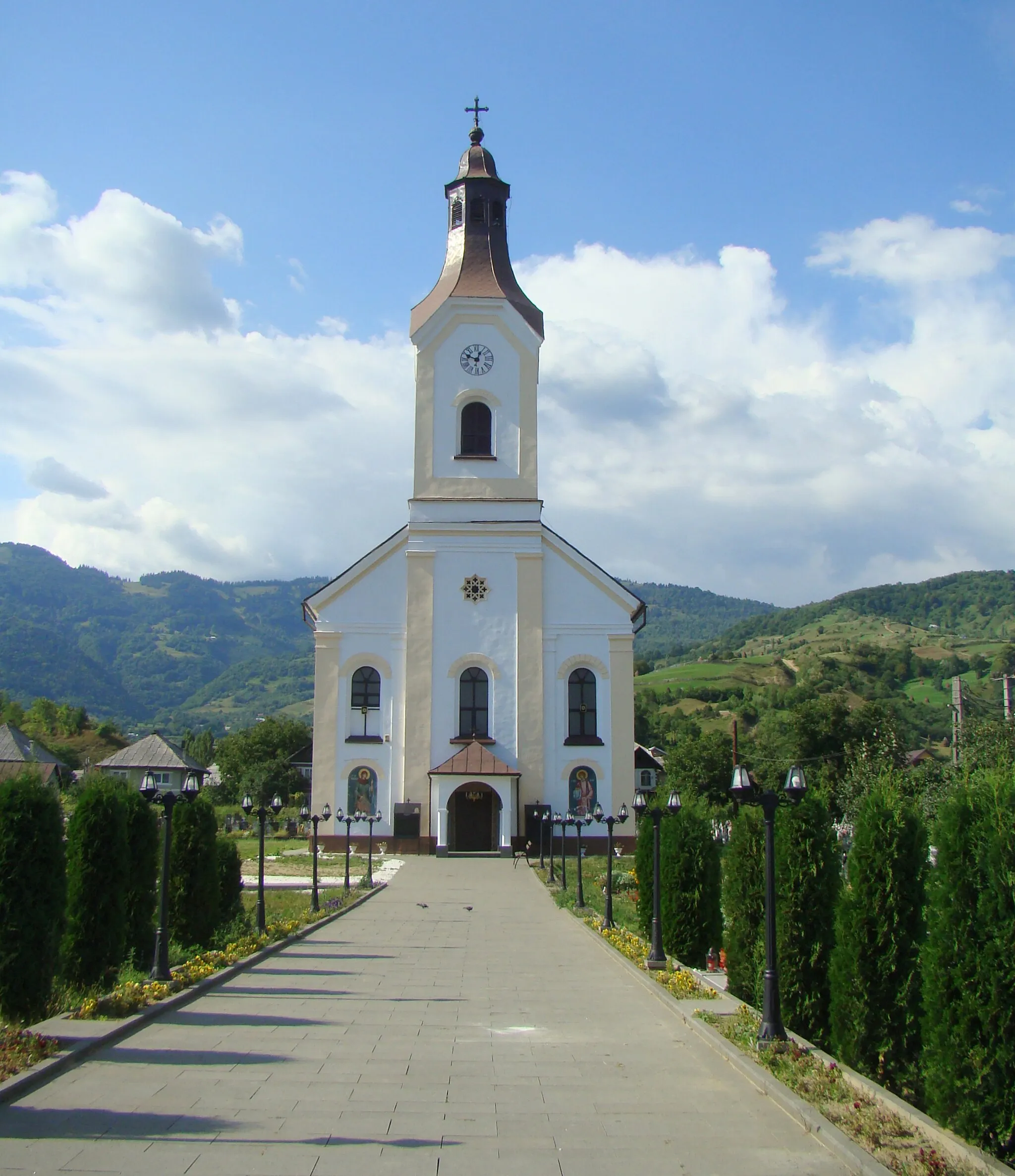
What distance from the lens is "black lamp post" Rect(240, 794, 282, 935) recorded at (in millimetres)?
16562

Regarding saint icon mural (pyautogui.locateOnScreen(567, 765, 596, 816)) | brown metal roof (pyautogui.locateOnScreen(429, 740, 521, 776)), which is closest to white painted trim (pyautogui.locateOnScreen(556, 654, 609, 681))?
saint icon mural (pyautogui.locateOnScreen(567, 765, 596, 816))

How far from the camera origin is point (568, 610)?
129 feet

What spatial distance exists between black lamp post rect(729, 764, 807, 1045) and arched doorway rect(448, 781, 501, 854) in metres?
26.6

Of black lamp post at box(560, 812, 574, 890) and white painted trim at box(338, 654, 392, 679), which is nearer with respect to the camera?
black lamp post at box(560, 812, 574, 890)

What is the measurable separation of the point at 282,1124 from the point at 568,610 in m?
32.7

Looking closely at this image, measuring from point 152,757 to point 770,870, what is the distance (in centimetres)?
7828

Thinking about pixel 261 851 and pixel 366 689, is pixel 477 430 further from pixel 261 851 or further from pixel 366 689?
pixel 261 851

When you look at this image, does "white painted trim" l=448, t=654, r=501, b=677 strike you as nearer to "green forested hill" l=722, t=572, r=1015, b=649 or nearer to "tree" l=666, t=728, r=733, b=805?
"tree" l=666, t=728, r=733, b=805

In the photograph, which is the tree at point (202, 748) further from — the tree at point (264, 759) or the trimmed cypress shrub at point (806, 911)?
the trimmed cypress shrub at point (806, 911)

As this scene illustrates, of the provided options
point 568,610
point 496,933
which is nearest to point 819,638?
point 568,610

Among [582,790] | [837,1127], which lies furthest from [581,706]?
[837,1127]

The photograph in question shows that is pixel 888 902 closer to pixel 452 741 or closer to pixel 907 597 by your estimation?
pixel 452 741

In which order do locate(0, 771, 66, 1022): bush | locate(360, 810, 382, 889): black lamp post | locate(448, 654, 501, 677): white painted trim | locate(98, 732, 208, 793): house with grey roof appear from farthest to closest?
locate(98, 732, 208, 793): house with grey roof
locate(448, 654, 501, 677): white painted trim
locate(360, 810, 382, 889): black lamp post
locate(0, 771, 66, 1022): bush

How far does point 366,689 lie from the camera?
38.9 metres
